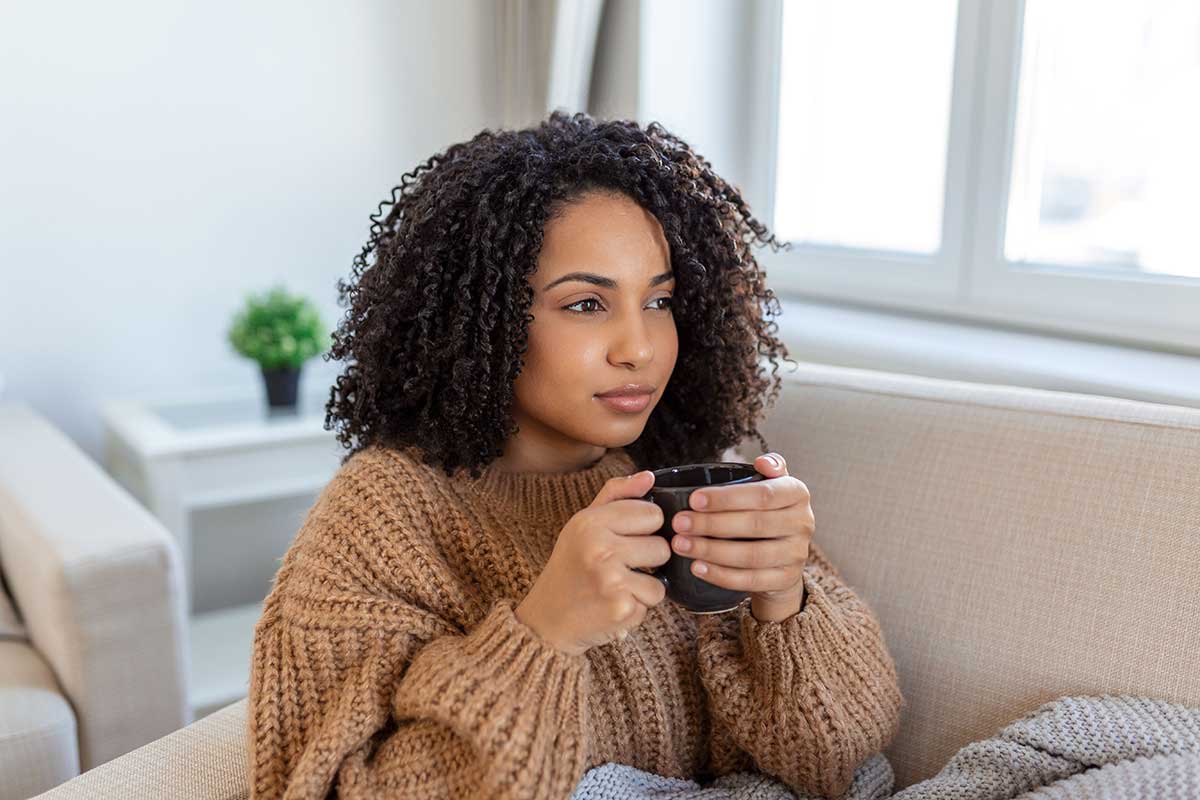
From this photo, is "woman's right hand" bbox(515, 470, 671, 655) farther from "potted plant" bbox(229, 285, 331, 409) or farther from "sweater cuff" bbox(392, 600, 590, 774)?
"potted plant" bbox(229, 285, 331, 409)

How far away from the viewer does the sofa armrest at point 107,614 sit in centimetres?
131

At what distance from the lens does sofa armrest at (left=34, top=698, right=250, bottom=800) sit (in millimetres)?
898

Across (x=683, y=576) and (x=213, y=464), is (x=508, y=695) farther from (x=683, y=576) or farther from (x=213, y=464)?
(x=213, y=464)

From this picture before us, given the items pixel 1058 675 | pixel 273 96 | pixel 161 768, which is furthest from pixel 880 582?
pixel 273 96

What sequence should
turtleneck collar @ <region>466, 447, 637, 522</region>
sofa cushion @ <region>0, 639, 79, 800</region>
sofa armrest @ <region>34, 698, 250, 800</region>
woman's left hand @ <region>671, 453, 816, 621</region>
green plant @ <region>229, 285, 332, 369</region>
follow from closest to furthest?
woman's left hand @ <region>671, 453, 816, 621</region> → sofa armrest @ <region>34, 698, 250, 800</region> → turtleneck collar @ <region>466, 447, 637, 522</region> → sofa cushion @ <region>0, 639, 79, 800</region> → green plant @ <region>229, 285, 332, 369</region>

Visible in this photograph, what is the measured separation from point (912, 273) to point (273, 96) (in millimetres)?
1283

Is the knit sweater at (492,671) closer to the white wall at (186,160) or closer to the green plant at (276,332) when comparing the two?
the green plant at (276,332)

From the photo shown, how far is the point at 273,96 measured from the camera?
7.10 ft

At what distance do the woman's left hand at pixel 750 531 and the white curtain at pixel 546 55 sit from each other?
4.51 ft

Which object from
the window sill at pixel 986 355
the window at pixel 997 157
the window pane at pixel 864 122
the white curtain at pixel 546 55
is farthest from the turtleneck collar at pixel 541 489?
the white curtain at pixel 546 55

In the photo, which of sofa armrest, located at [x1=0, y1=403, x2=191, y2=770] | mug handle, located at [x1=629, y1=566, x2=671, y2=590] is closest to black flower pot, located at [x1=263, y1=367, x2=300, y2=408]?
sofa armrest, located at [x1=0, y1=403, x2=191, y2=770]

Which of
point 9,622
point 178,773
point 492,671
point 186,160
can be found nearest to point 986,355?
point 492,671

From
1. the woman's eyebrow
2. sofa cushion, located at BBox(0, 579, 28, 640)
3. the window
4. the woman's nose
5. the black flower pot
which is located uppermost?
the window

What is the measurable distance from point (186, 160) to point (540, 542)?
1.46 meters
